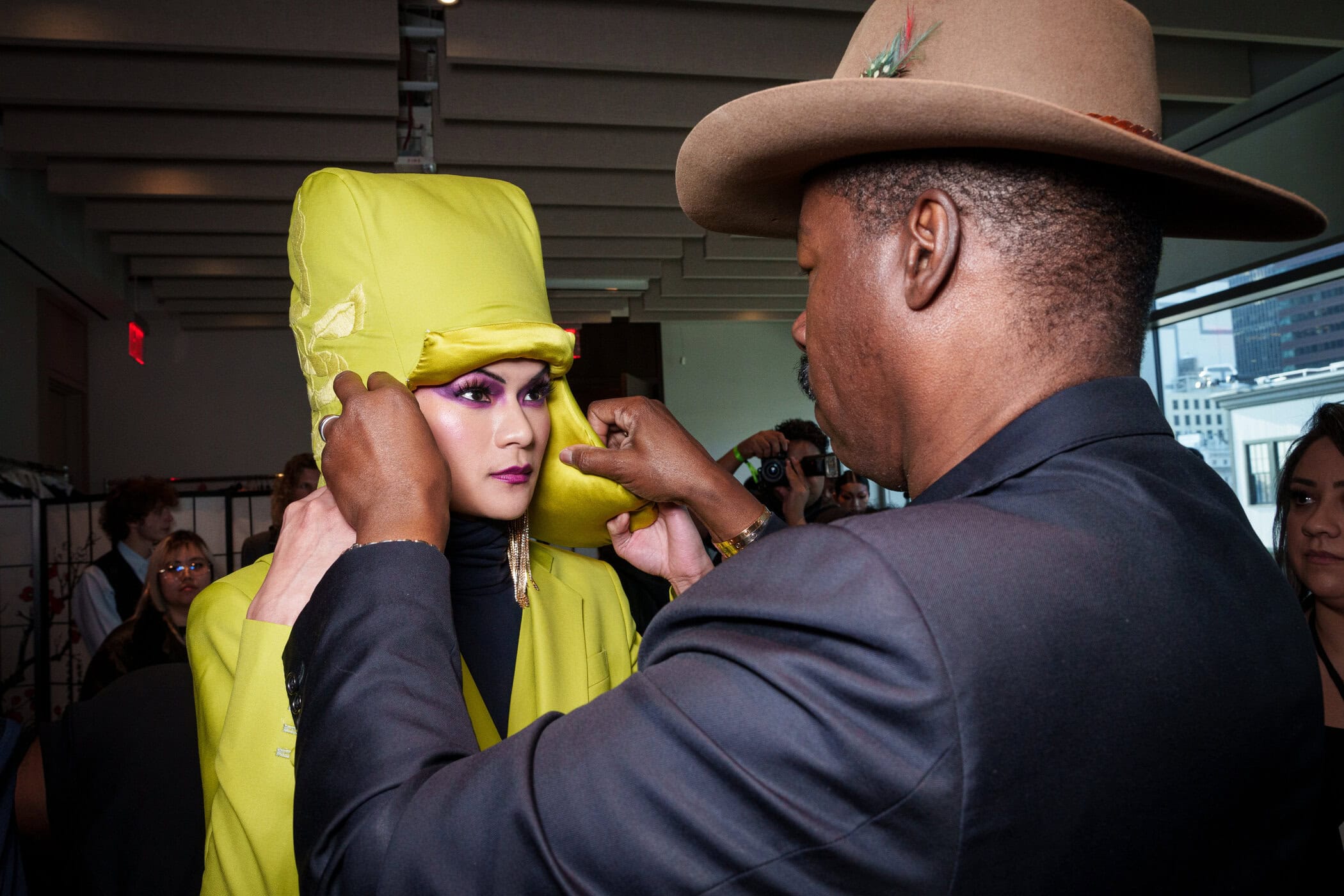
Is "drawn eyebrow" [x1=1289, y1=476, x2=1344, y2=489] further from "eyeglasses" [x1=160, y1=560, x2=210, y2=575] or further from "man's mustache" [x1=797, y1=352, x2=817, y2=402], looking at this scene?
"eyeglasses" [x1=160, y1=560, x2=210, y2=575]

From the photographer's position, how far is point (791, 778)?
0.63 meters

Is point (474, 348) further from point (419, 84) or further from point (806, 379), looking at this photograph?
point (419, 84)

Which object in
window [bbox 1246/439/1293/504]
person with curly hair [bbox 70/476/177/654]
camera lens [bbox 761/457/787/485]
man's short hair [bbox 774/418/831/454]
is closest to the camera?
camera lens [bbox 761/457/787/485]

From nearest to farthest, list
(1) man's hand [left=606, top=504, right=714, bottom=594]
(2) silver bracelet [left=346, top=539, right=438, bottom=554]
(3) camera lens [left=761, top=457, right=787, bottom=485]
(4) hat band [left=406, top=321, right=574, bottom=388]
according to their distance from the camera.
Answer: (2) silver bracelet [left=346, top=539, right=438, bottom=554] → (4) hat band [left=406, top=321, right=574, bottom=388] → (1) man's hand [left=606, top=504, right=714, bottom=594] → (3) camera lens [left=761, top=457, right=787, bottom=485]

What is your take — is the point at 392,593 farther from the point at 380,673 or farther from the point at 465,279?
the point at 465,279

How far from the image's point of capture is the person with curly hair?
489cm

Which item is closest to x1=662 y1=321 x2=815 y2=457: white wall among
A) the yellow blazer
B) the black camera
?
the black camera

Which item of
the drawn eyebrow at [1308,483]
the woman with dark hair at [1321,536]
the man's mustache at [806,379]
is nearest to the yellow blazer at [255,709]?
the man's mustache at [806,379]

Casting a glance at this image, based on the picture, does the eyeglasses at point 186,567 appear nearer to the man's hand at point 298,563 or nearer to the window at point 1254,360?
the man's hand at point 298,563

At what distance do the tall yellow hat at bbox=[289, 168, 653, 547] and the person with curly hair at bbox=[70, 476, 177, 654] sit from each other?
4.12 metres

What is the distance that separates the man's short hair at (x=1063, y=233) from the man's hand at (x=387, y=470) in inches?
21.8

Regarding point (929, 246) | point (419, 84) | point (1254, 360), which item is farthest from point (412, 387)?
point (1254, 360)

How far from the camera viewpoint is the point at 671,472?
1585mm

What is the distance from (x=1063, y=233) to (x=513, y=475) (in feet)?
2.95
